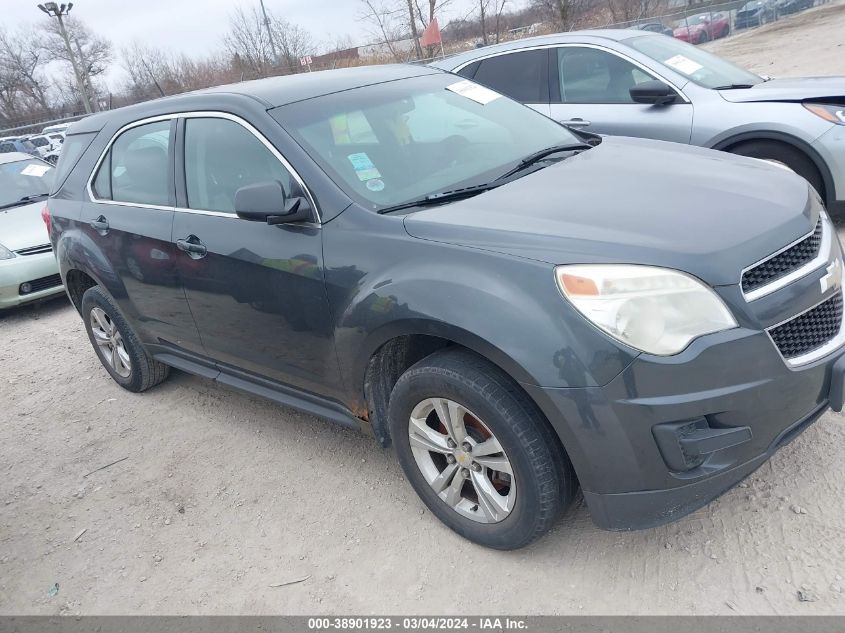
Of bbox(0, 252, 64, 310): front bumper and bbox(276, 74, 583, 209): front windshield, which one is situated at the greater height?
bbox(276, 74, 583, 209): front windshield

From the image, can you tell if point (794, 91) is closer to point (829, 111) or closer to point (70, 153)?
point (829, 111)

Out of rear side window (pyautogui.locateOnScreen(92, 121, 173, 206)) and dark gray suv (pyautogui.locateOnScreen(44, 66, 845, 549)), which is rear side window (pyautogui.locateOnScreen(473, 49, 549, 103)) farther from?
rear side window (pyautogui.locateOnScreen(92, 121, 173, 206))

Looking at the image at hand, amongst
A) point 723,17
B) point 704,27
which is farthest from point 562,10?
point 723,17

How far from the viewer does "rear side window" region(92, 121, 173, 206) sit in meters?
3.75

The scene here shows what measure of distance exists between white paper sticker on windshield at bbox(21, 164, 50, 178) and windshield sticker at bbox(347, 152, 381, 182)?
286 inches

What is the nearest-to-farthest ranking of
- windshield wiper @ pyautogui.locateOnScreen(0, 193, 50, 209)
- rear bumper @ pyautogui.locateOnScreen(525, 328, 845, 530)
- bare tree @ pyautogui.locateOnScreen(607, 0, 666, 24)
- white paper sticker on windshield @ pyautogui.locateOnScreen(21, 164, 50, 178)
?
rear bumper @ pyautogui.locateOnScreen(525, 328, 845, 530) < windshield wiper @ pyautogui.locateOnScreen(0, 193, 50, 209) < white paper sticker on windshield @ pyautogui.locateOnScreen(21, 164, 50, 178) < bare tree @ pyautogui.locateOnScreen(607, 0, 666, 24)

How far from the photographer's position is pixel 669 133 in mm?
5367

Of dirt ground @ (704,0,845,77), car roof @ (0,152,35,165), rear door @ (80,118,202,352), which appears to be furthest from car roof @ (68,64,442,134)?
dirt ground @ (704,0,845,77)

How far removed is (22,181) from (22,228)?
140 cm

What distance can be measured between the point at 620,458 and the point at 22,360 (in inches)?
214

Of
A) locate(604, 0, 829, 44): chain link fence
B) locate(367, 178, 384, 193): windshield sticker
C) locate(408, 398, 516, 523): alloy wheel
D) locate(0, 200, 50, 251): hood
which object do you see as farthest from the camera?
locate(604, 0, 829, 44): chain link fence

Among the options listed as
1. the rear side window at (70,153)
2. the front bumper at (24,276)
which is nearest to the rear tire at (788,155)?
the rear side window at (70,153)

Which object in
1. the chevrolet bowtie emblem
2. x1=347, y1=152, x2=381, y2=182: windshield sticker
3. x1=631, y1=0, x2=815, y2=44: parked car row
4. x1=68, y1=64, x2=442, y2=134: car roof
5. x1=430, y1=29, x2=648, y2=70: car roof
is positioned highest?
x1=68, y1=64, x2=442, y2=134: car roof

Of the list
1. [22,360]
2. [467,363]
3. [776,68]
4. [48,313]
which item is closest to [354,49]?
[776,68]
